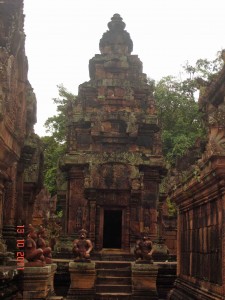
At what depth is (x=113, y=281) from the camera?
14.4m

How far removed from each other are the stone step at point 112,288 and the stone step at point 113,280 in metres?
0.27

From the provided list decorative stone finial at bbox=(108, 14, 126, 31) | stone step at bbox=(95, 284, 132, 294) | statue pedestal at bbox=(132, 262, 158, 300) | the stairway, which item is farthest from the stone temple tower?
statue pedestal at bbox=(132, 262, 158, 300)

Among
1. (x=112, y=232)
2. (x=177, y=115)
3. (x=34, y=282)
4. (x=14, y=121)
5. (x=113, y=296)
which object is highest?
(x=177, y=115)

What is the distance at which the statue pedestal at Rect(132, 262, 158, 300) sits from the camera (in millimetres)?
13133

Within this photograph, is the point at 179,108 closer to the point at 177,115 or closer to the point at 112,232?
the point at 177,115

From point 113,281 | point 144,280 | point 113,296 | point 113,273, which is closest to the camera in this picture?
point 144,280

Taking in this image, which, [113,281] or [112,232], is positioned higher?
[112,232]

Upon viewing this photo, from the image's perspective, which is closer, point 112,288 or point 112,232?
point 112,288

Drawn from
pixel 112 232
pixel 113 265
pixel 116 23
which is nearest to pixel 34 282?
pixel 113 265

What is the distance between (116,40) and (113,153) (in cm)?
676

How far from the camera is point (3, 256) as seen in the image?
20.9 feet

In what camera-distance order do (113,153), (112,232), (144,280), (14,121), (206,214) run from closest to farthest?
(14,121) < (206,214) < (144,280) < (113,153) < (112,232)

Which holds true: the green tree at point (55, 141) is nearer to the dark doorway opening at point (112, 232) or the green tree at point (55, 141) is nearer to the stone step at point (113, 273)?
the dark doorway opening at point (112, 232)

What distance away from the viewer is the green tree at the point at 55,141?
34.2 metres
